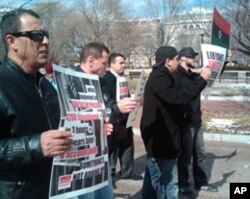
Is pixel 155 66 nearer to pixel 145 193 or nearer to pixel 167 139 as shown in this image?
pixel 167 139

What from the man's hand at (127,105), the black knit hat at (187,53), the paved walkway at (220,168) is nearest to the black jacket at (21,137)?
the man's hand at (127,105)

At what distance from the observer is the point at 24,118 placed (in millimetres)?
2359

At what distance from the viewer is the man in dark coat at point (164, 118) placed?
Result: 4.38 m

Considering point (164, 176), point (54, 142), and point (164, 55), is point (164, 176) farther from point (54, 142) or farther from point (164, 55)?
point (54, 142)

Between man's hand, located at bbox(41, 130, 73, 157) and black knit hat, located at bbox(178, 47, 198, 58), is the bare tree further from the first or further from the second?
man's hand, located at bbox(41, 130, 73, 157)

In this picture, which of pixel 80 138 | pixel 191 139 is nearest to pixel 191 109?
pixel 191 139

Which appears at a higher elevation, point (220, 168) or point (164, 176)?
point (164, 176)

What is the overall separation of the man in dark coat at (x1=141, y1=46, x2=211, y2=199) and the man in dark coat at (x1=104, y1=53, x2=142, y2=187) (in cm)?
39

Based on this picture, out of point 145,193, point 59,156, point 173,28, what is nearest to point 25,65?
point 59,156

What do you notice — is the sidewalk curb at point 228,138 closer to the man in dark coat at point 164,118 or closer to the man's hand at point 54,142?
the man in dark coat at point 164,118

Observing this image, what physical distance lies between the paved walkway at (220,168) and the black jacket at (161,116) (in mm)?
1663

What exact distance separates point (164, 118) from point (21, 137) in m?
2.38

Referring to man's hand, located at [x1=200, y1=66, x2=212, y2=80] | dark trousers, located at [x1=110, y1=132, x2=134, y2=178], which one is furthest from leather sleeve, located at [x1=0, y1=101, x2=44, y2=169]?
dark trousers, located at [x1=110, y1=132, x2=134, y2=178]

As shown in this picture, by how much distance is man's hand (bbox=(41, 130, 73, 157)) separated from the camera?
2.18 metres
